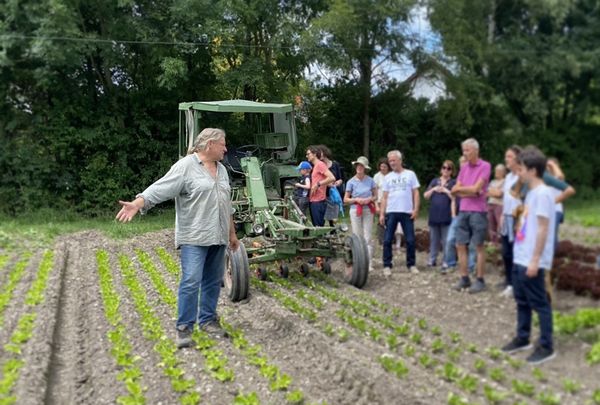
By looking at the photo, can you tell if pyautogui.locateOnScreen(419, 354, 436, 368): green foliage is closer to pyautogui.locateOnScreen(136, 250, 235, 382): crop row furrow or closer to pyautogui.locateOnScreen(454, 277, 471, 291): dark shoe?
pyautogui.locateOnScreen(136, 250, 235, 382): crop row furrow

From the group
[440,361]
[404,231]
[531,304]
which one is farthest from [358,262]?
[531,304]

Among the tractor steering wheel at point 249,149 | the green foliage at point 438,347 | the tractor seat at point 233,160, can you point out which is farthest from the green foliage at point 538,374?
the tractor steering wheel at point 249,149

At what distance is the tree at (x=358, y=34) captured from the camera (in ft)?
43.3

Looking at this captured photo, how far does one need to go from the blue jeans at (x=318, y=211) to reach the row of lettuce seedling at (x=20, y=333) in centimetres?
371

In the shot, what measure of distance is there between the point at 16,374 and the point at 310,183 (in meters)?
4.86

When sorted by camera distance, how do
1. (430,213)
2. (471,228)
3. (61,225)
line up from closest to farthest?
(471,228), (430,213), (61,225)

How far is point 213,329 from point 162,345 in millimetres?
513

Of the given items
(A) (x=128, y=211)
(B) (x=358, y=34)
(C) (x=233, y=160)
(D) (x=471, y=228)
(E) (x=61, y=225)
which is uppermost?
(B) (x=358, y=34)

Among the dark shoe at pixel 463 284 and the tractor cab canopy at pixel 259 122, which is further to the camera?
the tractor cab canopy at pixel 259 122

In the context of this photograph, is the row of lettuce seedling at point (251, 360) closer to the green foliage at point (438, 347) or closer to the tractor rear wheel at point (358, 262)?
the green foliage at point (438, 347)

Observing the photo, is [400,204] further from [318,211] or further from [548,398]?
[548,398]

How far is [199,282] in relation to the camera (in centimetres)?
531

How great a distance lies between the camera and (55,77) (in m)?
14.9

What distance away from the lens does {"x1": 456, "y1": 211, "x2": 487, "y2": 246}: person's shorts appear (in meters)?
5.69
